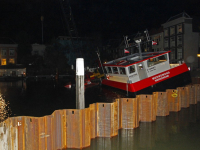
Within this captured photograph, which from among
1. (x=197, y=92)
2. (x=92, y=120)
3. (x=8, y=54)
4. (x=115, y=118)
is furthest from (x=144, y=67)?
(x=8, y=54)

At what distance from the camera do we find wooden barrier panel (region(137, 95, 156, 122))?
31.2 feet

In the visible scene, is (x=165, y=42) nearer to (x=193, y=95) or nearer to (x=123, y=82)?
(x=123, y=82)

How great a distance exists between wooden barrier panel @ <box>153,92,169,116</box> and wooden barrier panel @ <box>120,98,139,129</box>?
181 centimetres

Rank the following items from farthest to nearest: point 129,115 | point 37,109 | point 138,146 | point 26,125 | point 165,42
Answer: point 165,42
point 37,109
point 129,115
point 138,146
point 26,125

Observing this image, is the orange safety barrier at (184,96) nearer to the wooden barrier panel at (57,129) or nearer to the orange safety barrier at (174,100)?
the orange safety barrier at (174,100)

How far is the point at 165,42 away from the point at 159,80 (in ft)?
110

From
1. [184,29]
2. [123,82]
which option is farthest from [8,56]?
[123,82]

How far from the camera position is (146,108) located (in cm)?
955

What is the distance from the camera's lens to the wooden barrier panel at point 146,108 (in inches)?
374

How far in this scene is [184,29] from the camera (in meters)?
42.5

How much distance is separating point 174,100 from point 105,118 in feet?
17.9

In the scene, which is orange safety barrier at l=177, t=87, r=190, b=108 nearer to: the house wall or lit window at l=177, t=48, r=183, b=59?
the house wall

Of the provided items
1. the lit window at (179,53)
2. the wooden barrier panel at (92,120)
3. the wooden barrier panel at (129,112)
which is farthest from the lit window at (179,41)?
→ the wooden barrier panel at (92,120)

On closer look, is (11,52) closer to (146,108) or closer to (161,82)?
(161,82)
